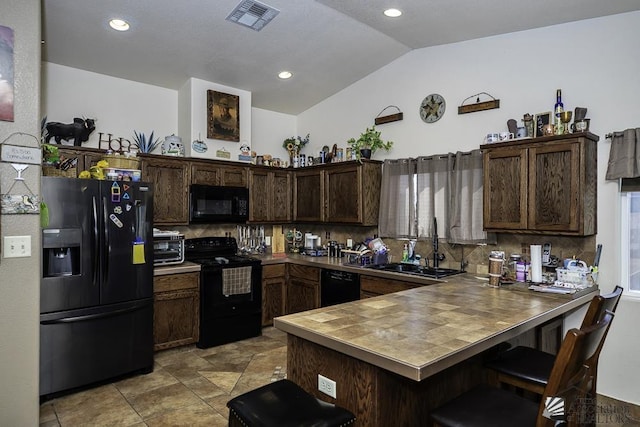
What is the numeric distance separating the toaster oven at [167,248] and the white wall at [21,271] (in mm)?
1445

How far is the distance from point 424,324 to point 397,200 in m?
2.61

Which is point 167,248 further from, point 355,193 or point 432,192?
point 432,192

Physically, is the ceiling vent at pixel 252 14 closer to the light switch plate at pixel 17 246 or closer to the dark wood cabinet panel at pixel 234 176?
the dark wood cabinet panel at pixel 234 176

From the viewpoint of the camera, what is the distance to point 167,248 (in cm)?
401

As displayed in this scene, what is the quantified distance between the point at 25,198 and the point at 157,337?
6.41 ft

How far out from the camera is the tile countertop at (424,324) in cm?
155

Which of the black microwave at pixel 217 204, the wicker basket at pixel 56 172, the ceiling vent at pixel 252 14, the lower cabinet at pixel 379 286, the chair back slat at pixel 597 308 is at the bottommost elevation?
the lower cabinet at pixel 379 286

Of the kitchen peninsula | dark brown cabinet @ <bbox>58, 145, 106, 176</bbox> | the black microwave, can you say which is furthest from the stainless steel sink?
dark brown cabinet @ <bbox>58, 145, 106, 176</bbox>

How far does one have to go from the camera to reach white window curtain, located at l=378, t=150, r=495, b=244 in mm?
3783

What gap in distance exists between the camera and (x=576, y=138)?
2920 millimetres

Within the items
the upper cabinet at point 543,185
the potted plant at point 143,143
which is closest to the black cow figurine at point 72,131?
the potted plant at point 143,143

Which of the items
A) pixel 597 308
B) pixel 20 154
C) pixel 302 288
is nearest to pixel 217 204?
pixel 302 288

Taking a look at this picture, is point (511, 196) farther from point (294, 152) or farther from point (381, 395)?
point (294, 152)

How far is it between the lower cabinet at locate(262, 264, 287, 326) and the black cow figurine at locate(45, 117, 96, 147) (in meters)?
2.31
